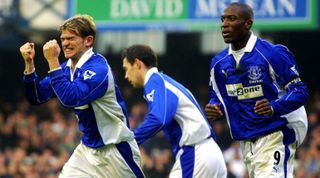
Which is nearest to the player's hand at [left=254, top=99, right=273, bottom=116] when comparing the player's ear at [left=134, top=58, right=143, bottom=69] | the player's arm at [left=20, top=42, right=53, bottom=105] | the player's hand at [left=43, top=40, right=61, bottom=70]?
the player's ear at [left=134, top=58, right=143, bottom=69]

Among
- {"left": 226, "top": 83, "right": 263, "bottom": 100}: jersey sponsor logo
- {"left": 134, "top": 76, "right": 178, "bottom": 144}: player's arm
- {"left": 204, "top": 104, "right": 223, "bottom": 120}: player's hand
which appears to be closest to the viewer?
{"left": 134, "top": 76, "right": 178, "bottom": 144}: player's arm

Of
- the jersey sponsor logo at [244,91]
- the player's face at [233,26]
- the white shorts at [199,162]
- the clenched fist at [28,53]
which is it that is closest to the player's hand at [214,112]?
the jersey sponsor logo at [244,91]

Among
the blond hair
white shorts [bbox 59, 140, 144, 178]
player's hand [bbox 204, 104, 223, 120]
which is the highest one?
the blond hair

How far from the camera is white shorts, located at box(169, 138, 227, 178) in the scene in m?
7.77

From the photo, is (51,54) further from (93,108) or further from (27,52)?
(93,108)

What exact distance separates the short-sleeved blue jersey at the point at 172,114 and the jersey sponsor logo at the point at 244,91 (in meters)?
0.44

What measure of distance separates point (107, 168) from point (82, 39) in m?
1.09

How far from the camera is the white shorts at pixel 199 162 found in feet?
25.5

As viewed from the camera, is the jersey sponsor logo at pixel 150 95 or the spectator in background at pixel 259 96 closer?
the jersey sponsor logo at pixel 150 95

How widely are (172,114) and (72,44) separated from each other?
1036 mm

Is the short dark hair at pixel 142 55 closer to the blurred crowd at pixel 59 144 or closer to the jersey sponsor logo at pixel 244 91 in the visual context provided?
the jersey sponsor logo at pixel 244 91

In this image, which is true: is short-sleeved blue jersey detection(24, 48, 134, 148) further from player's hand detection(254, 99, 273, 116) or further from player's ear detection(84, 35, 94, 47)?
player's hand detection(254, 99, 273, 116)

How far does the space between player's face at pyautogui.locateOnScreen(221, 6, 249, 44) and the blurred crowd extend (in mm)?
6485

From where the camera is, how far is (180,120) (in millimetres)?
7719
